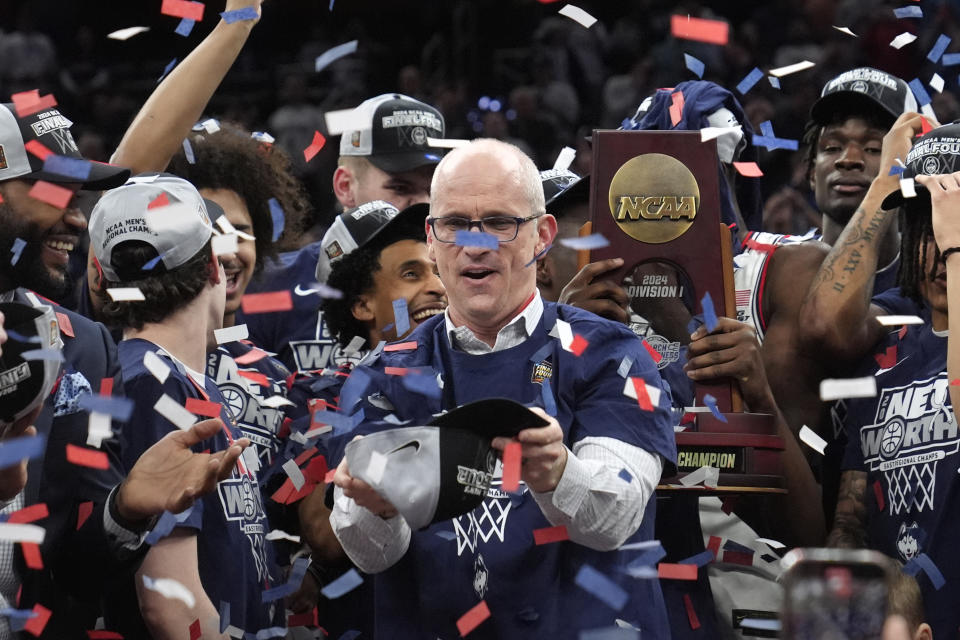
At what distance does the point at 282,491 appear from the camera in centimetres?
391

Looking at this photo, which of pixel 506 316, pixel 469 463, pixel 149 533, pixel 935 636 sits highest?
pixel 506 316

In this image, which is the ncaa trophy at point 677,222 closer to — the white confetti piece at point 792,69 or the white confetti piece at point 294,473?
the white confetti piece at point 294,473

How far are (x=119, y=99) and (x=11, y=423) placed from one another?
853cm

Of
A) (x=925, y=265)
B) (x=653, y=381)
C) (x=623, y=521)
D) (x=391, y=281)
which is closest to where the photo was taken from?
(x=623, y=521)

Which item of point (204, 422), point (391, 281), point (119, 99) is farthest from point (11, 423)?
point (119, 99)

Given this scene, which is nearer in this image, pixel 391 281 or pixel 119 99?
pixel 391 281

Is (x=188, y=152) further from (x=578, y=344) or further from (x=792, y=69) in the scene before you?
(x=792, y=69)

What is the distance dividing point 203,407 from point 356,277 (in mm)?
1152

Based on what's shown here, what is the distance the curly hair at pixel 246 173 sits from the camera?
456cm

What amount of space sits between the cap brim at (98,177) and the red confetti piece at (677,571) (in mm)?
1766

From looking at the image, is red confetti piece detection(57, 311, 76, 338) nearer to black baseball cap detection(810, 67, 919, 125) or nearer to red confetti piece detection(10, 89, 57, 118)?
red confetti piece detection(10, 89, 57, 118)

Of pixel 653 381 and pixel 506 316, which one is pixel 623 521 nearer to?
pixel 653 381

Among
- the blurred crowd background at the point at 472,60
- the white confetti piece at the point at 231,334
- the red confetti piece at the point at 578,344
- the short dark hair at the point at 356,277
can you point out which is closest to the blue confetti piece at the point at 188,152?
the short dark hair at the point at 356,277

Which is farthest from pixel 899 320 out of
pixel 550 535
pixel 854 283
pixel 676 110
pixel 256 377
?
pixel 256 377
